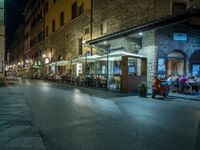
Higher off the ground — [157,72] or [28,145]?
[157,72]

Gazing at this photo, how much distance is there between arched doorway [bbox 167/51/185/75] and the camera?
68.0 feet

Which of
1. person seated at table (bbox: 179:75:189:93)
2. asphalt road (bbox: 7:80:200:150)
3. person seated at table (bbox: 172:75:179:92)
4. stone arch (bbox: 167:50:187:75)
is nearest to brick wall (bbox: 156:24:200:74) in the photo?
stone arch (bbox: 167:50:187:75)

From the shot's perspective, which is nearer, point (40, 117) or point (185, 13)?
point (40, 117)

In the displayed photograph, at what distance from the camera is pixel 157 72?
800 inches

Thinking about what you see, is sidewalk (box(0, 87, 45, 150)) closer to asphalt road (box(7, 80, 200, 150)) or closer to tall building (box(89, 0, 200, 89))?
asphalt road (box(7, 80, 200, 150))

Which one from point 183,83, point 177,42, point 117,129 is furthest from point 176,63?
point 117,129

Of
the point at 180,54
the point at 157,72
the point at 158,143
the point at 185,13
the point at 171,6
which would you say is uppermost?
the point at 171,6

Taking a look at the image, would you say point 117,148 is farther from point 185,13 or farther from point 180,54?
point 180,54

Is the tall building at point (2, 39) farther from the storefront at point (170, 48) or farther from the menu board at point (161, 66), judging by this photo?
the menu board at point (161, 66)

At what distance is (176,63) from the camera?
69.3 ft

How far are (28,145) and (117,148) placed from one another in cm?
191

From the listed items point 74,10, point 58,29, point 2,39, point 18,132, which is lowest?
point 18,132

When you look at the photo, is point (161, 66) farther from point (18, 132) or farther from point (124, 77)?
point (18, 132)

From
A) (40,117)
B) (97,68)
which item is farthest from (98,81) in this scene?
(40,117)
